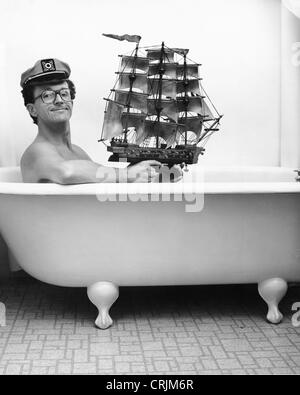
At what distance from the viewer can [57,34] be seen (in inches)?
93.0

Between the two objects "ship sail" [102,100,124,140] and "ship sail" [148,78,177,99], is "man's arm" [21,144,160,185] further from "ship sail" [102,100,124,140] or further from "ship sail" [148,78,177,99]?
"ship sail" [148,78,177,99]

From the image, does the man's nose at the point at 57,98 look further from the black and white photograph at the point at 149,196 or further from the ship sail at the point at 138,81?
the ship sail at the point at 138,81

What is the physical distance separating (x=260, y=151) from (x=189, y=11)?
29.9 inches

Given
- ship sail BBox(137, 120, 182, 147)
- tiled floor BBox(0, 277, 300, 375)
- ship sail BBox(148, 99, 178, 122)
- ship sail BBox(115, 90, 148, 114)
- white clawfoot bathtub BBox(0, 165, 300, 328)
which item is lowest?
tiled floor BBox(0, 277, 300, 375)

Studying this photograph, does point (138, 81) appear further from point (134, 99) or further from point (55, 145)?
point (55, 145)

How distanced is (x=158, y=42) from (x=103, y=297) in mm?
1251

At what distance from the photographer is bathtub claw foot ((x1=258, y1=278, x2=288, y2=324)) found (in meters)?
1.86

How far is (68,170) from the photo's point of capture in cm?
169

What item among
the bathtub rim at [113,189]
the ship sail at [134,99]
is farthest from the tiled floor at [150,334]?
the ship sail at [134,99]

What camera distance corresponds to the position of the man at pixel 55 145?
5.75 ft

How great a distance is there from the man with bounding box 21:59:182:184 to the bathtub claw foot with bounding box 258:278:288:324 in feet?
1.86

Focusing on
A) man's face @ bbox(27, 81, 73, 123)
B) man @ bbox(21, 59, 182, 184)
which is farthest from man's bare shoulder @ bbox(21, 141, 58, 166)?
man's face @ bbox(27, 81, 73, 123)
